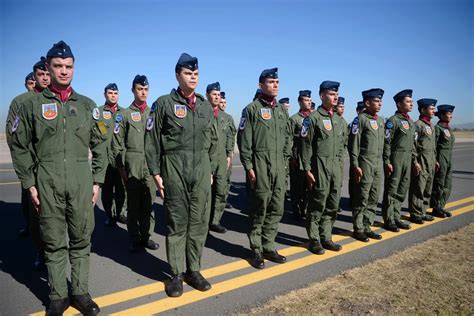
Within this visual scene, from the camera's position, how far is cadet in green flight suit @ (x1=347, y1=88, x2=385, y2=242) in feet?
16.9

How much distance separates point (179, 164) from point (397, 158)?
397 cm

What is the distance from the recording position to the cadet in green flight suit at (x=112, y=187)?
5.73m

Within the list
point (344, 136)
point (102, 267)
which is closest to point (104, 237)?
point (102, 267)

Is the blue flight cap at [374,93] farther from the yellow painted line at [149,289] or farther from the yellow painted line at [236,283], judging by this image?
the yellow painted line at [149,289]

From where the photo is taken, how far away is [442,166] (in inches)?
263

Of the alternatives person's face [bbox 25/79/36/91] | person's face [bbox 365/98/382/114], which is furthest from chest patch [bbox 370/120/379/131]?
person's face [bbox 25/79/36/91]

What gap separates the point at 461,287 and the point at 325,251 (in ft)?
5.27

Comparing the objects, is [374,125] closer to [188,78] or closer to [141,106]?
[188,78]

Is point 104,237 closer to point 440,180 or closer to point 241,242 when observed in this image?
point 241,242

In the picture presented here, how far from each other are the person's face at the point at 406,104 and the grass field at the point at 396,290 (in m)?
2.49

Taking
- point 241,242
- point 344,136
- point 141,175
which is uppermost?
point 344,136

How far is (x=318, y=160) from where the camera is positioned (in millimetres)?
4621

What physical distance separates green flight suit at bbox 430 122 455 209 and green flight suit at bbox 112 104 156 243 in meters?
5.50

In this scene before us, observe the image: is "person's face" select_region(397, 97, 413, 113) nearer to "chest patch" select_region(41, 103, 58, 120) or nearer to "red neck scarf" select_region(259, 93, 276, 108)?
"red neck scarf" select_region(259, 93, 276, 108)
